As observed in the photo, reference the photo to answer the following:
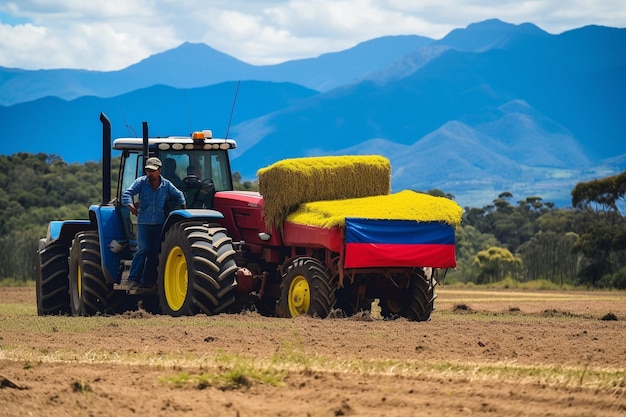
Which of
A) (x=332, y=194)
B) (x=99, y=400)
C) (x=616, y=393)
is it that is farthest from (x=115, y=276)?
(x=616, y=393)

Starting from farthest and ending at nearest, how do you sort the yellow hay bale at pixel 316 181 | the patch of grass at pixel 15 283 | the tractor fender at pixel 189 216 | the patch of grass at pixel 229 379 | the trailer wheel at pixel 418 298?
the patch of grass at pixel 15 283, the trailer wheel at pixel 418 298, the yellow hay bale at pixel 316 181, the tractor fender at pixel 189 216, the patch of grass at pixel 229 379

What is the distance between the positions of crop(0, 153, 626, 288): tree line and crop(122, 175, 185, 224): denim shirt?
72.0 feet

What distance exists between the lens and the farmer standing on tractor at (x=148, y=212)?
54.2 feet

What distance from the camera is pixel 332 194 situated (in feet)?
56.3

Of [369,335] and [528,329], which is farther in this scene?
[528,329]

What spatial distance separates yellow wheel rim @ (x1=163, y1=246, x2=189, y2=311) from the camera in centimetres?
1650

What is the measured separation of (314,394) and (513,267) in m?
31.9

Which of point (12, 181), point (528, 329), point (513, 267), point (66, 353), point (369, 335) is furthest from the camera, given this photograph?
point (12, 181)

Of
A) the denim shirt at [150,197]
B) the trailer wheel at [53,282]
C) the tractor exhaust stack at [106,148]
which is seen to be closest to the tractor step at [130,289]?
the denim shirt at [150,197]

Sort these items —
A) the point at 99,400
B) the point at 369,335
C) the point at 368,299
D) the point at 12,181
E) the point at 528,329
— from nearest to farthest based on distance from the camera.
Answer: the point at 99,400 → the point at 369,335 → the point at 528,329 → the point at 368,299 → the point at 12,181

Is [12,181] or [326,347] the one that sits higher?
[12,181]

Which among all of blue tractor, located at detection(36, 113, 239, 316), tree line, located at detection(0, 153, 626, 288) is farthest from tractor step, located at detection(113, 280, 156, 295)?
tree line, located at detection(0, 153, 626, 288)

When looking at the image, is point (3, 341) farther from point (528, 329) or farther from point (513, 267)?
point (513, 267)

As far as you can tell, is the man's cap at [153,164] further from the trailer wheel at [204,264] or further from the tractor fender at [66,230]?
the tractor fender at [66,230]
